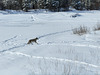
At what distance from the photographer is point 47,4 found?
4578 cm

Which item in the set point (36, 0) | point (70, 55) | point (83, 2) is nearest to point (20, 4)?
point (36, 0)

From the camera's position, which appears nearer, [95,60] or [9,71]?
[9,71]

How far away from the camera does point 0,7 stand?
46.4 metres

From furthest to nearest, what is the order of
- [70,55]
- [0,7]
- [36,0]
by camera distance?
1. [36,0]
2. [0,7]
3. [70,55]

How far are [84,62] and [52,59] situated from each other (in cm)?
84

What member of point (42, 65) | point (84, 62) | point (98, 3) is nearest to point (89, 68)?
point (84, 62)

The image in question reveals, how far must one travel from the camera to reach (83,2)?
170ft

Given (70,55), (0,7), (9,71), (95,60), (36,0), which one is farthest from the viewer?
(36,0)

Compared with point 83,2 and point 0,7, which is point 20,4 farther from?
point 83,2

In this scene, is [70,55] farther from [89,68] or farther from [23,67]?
[23,67]

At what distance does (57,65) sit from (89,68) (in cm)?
72

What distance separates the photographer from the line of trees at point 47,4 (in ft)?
151

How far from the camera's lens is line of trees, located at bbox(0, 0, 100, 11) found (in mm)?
45944

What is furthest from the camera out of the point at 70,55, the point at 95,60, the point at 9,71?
the point at 70,55
